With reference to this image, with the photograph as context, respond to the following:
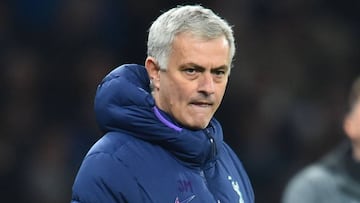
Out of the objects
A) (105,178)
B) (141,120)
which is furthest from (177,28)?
(105,178)

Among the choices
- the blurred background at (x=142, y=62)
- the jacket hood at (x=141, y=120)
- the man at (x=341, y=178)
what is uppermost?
the jacket hood at (x=141, y=120)

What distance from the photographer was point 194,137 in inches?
123

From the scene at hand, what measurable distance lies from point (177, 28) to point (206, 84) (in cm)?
18

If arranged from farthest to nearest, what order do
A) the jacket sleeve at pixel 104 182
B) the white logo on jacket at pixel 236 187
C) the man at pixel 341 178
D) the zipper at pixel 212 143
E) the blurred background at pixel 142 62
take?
the blurred background at pixel 142 62 < the man at pixel 341 178 < the white logo on jacket at pixel 236 187 < the zipper at pixel 212 143 < the jacket sleeve at pixel 104 182

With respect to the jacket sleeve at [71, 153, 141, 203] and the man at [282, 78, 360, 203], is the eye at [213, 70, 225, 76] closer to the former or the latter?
the jacket sleeve at [71, 153, 141, 203]

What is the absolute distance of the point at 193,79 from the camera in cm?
308

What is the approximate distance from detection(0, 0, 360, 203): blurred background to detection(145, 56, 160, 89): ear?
3.63 m

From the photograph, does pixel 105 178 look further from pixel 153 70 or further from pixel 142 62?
pixel 142 62

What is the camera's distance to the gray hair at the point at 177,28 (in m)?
3.09

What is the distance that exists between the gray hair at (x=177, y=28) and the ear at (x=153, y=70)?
0.06 ft

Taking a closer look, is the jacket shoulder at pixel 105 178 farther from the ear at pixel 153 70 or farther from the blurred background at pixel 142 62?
the blurred background at pixel 142 62

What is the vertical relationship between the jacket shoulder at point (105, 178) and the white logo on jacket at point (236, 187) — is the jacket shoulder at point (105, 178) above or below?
above

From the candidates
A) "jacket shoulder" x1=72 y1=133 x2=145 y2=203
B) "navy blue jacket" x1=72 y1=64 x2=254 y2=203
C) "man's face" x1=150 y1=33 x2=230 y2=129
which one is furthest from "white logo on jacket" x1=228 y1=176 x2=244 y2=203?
"jacket shoulder" x1=72 y1=133 x2=145 y2=203

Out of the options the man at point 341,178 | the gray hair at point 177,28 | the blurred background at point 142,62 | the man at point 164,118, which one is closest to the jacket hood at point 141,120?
the man at point 164,118
